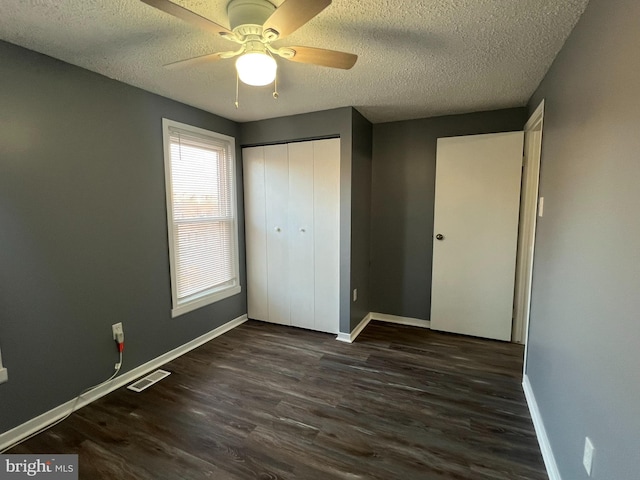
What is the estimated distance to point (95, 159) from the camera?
2.11m

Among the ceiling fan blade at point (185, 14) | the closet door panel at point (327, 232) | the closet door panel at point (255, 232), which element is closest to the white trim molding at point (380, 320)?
the closet door panel at point (327, 232)

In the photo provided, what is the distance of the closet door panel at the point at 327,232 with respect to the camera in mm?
3021

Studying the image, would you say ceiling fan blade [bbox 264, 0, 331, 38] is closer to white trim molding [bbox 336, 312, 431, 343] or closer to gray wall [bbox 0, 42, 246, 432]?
gray wall [bbox 0, 42, 246, 432]

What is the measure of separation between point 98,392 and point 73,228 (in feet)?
3.77

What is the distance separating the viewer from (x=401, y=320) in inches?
139

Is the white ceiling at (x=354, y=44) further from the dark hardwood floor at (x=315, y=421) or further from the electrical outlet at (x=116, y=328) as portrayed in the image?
the dark hardwood floor at (x=315, y=421)

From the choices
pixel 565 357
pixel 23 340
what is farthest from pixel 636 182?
pixel 23 340

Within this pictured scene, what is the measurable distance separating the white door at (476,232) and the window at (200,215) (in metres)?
2.15

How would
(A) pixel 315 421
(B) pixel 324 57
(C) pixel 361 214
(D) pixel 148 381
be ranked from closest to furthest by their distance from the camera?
(B) pixel 324 57
(A) pixel 315 421
(D) pixel 148 381
(C) pixel 361 214

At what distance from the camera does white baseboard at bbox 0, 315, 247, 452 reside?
1772mm

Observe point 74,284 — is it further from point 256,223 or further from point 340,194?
point 340,194

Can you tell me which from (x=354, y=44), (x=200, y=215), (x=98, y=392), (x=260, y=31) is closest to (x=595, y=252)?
(x=354, y=44)

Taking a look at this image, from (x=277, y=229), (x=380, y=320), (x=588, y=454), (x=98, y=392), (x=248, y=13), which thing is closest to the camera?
(x=588, y=454)

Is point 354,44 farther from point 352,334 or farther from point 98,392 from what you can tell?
point 98,392
